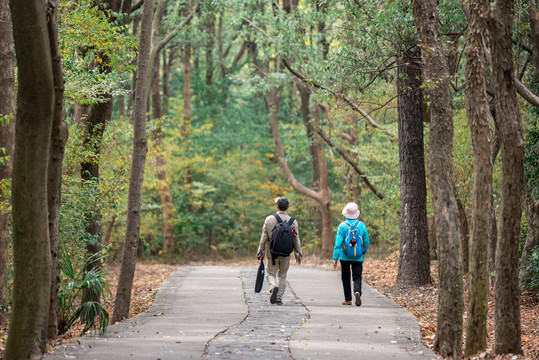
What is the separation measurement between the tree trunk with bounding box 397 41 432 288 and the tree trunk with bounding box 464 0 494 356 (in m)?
7.04

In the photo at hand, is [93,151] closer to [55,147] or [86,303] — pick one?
[86,303]

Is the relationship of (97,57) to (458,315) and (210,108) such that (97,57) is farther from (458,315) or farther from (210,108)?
(210,108)

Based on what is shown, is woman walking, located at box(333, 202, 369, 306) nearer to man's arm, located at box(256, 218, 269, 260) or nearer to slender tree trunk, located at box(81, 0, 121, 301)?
man's arm, located at box(256, 218, 269, 260)

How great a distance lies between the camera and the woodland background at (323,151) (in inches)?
305

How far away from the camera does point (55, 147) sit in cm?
829

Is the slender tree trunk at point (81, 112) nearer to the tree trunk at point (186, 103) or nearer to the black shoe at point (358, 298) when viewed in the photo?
the black shoe at point (358, 298)

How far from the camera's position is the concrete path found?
295 inches

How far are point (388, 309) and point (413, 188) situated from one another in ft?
12.8

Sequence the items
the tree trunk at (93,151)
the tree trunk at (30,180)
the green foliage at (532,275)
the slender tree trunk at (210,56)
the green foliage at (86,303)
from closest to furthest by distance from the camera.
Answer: the tree trunk at (30,180) → the green foliage at (86,303) → the green foliage at (532,275) → the tree trunk at (93,151) → the slender tree trunk at (210,56)

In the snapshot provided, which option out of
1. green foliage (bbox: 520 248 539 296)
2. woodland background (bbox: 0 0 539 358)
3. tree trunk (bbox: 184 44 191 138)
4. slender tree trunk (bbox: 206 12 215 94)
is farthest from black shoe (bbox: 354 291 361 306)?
slender tree trunk (bbox: 206 12 215 94)

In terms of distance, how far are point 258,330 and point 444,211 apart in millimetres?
3196

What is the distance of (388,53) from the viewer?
15.0m

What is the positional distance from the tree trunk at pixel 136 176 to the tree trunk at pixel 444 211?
5.84m

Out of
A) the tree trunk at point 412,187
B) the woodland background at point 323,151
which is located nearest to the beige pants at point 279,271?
the woodland background at point 323,151
